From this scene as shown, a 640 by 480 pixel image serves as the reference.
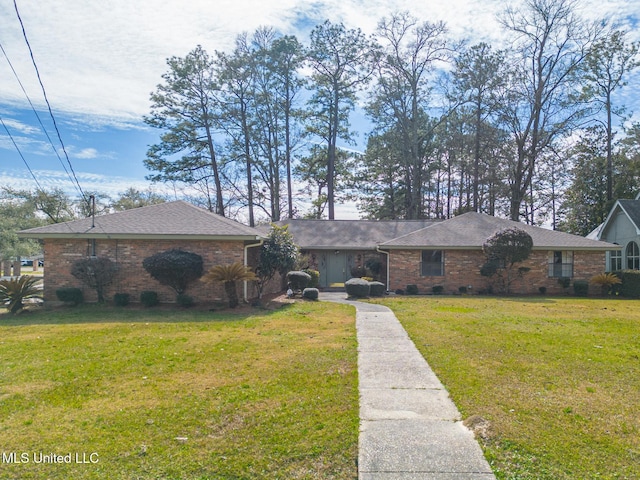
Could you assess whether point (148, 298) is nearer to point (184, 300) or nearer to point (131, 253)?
point (184, 300)

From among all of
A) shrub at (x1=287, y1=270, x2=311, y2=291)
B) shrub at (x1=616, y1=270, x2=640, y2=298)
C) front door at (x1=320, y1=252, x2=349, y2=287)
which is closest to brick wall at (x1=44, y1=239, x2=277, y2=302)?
shrub at (x1=287, y1=270, x2=311, y2=291)

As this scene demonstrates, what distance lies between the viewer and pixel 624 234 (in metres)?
22.4

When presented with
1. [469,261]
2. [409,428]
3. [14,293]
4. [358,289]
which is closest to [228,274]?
[358,289]

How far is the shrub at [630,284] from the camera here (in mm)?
18234

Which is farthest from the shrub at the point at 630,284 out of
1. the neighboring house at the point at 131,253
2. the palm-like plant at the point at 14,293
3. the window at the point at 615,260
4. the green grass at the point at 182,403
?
the palm-like plant at the point at 14,293

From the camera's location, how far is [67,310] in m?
12.8

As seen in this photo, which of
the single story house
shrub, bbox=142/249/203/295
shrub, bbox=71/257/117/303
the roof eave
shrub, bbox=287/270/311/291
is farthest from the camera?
the single story house

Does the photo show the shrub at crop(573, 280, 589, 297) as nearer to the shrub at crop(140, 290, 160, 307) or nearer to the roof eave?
the roof eave

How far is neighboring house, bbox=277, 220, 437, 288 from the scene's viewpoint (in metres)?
22.0

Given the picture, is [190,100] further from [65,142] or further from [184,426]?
[184,426]

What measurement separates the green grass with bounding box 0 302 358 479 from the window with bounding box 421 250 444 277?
35.9ft

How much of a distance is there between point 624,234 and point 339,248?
49.4 feet

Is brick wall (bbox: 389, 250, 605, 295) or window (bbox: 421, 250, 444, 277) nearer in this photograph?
brick wall (bbox: 389, 250, 605, 295)

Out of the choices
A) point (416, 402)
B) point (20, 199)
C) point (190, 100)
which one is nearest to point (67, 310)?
point (416, 402)
